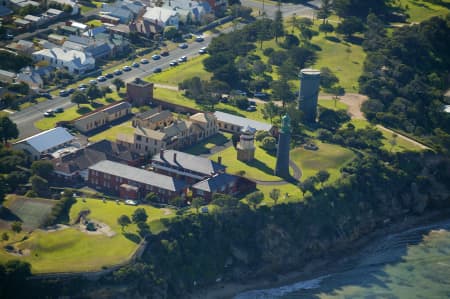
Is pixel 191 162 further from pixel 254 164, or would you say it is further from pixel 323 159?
pixel 323 159

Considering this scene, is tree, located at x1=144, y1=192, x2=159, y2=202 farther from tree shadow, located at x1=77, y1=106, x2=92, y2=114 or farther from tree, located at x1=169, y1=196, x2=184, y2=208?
tree shadow, located at x1=77, y1=106, x2=92, y2=114

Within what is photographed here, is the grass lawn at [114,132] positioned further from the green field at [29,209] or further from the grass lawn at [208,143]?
the green field at [29,209]

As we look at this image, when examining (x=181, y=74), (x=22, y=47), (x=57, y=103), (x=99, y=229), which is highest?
(x=22, y=47)

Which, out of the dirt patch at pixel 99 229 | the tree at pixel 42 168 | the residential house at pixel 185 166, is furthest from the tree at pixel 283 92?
the dirt patch at pixel 99 229

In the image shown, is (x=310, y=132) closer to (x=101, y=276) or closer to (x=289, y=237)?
(x=289, y=237)

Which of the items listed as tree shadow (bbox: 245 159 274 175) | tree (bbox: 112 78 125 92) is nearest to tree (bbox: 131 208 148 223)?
tree shadow (bbox: 245 159 274 175)

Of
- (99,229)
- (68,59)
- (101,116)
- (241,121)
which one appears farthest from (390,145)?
(68,59)

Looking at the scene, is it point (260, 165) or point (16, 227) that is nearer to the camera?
point (16, 227)
